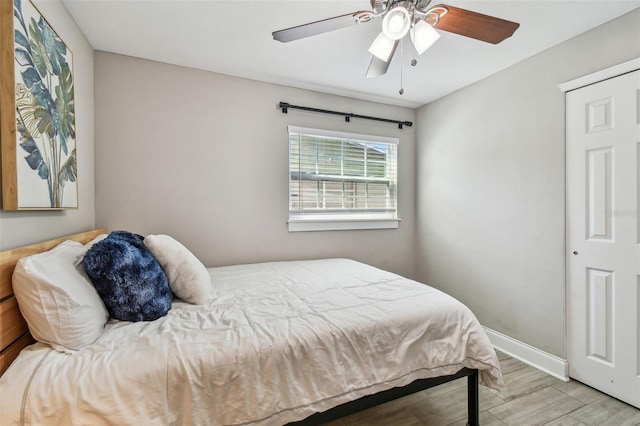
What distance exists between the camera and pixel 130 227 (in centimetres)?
234

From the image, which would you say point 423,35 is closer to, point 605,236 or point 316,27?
point 316,27

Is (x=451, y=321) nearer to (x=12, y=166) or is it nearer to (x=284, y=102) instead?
(x=12, y=166)

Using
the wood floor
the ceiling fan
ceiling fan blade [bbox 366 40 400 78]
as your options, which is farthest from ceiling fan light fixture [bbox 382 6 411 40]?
the wood floor

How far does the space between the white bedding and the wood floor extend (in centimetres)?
37

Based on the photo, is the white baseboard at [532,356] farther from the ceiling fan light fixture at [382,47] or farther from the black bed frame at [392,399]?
the ceiling fan light fixture at [382,47]

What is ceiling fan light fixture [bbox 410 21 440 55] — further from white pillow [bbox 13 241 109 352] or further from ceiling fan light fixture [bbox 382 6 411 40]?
white pillow [bbox 13 241 109 352]

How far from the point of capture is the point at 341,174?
10.4 ft

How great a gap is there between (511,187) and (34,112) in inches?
129

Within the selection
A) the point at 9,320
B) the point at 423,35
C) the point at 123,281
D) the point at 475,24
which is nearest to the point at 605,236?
the point at 475,24

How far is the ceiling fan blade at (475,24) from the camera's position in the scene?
135 cm

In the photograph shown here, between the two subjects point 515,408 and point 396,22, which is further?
point 515,408

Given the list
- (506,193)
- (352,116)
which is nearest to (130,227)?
(352,116)

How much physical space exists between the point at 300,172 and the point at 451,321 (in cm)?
199

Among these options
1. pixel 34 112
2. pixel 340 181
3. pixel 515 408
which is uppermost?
pixel 34 112
